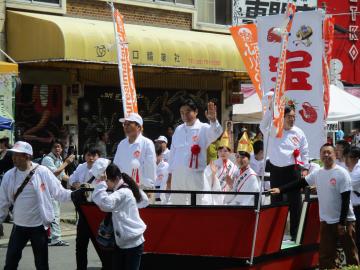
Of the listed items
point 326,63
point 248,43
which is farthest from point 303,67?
point 248,43

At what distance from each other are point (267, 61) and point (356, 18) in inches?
893

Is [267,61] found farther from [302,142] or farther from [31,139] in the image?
[31,139]

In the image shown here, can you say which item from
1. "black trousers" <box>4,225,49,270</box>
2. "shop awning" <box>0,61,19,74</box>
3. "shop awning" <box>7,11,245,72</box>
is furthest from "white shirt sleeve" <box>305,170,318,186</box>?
"shop awning" <box>7,11,245,72</box>

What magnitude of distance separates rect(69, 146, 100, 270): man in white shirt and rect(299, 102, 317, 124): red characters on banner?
356 cm

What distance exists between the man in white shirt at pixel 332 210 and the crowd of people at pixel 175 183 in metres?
0.01

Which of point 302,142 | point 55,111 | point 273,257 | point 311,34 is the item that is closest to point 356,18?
point 55,111

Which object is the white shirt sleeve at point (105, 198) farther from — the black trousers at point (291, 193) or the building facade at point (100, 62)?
the building facade at point (100, 62)

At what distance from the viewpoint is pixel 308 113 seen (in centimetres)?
1227

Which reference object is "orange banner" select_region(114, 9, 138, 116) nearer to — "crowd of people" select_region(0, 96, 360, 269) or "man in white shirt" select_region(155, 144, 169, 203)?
"crowd of people" select_region(0, 96, 360, 269)

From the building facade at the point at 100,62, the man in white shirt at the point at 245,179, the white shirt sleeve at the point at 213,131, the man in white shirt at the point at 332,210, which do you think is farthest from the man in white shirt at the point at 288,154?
the building facade at the point at 100,62

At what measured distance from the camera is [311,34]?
41.2ft

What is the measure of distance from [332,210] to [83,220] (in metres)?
2.84

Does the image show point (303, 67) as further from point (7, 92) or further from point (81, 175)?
point (7, 92)

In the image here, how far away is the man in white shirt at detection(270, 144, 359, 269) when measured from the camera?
847 cm
